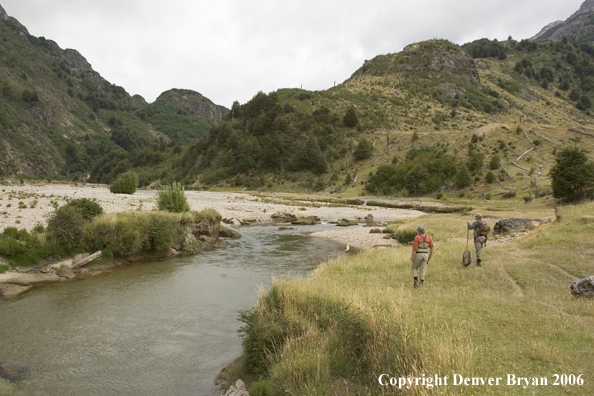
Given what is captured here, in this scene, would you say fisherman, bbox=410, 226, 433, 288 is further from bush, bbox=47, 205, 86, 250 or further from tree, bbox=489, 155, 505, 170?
tree, bbox=489, 155, 505, 170

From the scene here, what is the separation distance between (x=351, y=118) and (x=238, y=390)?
10612 cm

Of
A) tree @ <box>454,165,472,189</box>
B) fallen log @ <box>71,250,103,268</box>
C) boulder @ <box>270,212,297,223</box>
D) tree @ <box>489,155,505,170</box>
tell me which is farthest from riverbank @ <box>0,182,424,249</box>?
tree @ <box>489,155,505,170</box>

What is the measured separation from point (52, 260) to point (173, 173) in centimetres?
11356

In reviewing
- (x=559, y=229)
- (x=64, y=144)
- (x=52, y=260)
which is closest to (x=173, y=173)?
(x=64, y=144)

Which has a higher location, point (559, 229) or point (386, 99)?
point (386, 99)

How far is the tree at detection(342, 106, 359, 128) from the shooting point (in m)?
107

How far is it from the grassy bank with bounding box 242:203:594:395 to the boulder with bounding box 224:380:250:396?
0.86 feet

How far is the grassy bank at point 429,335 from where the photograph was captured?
6.06 metres

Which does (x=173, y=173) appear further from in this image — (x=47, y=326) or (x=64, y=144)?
(x=47, y=326)

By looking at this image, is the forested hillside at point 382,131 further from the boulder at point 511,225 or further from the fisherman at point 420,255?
the fisherman at point 420,255

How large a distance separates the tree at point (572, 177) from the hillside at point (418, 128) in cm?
945

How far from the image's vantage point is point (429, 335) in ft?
23.5

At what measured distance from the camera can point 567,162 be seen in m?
41.6

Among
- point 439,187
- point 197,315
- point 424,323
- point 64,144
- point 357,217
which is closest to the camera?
point 424,323
